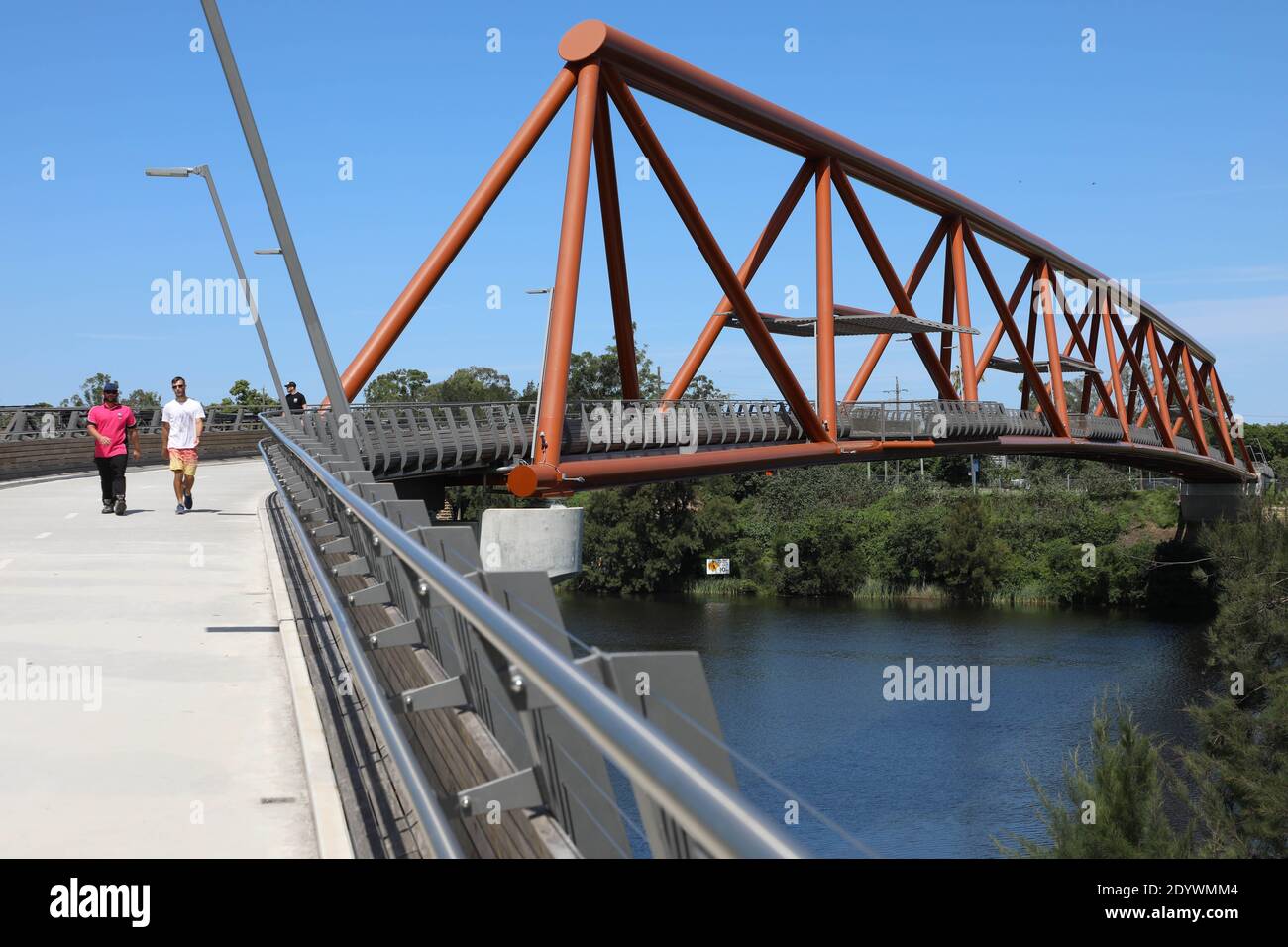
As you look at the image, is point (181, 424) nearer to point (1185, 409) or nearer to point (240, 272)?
point (240, 272)

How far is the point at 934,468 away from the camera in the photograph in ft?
329

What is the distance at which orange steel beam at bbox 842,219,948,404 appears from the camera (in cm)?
4644

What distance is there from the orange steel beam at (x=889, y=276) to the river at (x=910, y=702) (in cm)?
1102

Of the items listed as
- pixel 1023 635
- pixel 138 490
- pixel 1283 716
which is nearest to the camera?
pixel 138 490

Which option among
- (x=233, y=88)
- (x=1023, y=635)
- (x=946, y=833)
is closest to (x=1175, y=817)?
(x=946, y=833)

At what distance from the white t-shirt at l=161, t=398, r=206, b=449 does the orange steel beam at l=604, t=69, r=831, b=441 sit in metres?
15.9

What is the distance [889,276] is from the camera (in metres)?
42.4

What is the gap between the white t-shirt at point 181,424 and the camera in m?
16.6

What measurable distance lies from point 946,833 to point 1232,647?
15.9m

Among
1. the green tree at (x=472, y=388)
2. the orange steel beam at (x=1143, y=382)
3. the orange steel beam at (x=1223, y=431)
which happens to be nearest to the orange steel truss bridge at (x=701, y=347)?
the orange steel beam at (x=1143, y=382)

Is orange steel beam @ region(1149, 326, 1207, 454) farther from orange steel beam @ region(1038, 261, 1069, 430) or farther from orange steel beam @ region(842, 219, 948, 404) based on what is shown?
orange steel beam @ region(842, 219, 948, 404)

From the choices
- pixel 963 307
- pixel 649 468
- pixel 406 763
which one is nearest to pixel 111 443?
pixel 649 468
